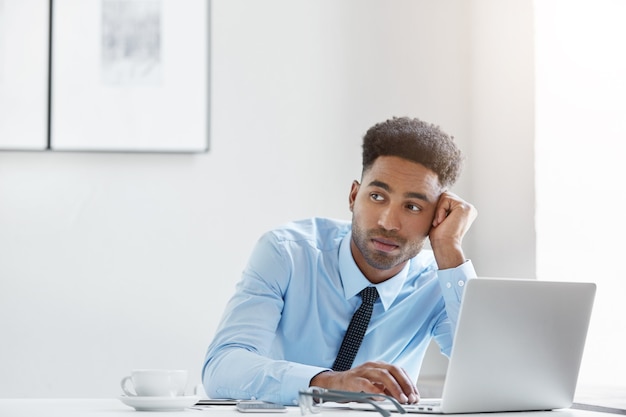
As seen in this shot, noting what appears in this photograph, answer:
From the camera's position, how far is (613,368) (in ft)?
8.16

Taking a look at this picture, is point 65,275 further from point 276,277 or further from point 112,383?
point 276,277

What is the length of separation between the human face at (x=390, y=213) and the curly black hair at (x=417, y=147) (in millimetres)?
21

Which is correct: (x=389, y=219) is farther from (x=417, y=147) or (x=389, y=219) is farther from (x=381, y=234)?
(x=417, y=147)

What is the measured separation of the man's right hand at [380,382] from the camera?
5.02 ft

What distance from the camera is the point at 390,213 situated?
82.0 inches

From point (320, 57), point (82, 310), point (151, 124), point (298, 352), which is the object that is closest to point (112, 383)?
point (82, 310)

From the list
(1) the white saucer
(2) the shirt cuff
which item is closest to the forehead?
(2) the shirt cuff

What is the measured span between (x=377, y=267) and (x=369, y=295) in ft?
0.25

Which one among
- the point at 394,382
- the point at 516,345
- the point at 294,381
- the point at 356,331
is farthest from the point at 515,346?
the point at 356,331

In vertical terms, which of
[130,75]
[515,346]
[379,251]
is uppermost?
[130,75]

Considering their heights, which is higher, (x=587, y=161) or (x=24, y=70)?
(x=24, y=70)

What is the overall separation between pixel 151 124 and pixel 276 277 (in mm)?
1170

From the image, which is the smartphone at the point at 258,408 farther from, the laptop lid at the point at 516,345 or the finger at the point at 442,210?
the finger at the point at 442,210

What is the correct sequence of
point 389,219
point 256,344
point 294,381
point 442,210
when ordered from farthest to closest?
point 442,210, point 389,219, point 256,344, point 294,381
